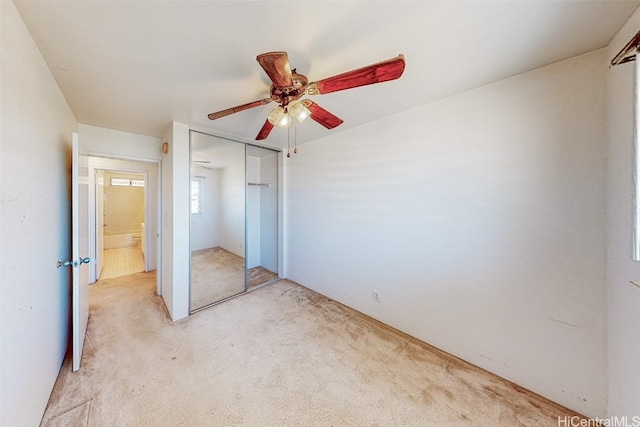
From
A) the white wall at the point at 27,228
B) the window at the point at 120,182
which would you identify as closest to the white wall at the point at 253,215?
the white wall at the point at 27,228

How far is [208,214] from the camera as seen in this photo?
338 centimetres

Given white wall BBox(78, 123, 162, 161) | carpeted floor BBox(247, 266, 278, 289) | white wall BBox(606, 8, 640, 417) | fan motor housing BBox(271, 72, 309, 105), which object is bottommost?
carpeted floor BBox(247, 266, 278, 289)

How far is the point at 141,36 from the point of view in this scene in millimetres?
1184

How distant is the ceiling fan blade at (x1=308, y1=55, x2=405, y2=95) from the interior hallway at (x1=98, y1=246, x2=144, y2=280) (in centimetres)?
477

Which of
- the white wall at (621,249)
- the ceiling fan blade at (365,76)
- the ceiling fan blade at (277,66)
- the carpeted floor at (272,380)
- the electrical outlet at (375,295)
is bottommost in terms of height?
the carpeted floor at (272,380)

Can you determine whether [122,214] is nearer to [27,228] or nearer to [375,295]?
[27,228]

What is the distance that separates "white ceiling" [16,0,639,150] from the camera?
103 cm

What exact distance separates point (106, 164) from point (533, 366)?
19.5 feet

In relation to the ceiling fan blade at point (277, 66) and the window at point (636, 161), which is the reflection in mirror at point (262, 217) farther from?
the window at point (636, 161)

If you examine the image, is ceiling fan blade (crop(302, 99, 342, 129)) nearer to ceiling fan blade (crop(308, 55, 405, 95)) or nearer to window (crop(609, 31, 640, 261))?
ceiling fan blade (crop(308, 55, 405, 95))

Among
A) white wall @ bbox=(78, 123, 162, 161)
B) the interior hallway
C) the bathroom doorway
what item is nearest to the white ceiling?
white wall @ bbox=(78, 123, 162, 161)

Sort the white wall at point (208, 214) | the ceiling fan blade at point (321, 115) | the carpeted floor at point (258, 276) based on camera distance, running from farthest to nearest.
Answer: the carpeted floor at point (258, 276)
the white wall at point (208, 214)
the ceiling fan blade at point (321, 115)

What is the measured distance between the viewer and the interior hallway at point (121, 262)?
12.8 feet

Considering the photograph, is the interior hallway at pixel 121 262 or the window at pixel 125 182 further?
the window at pixel 125 182
